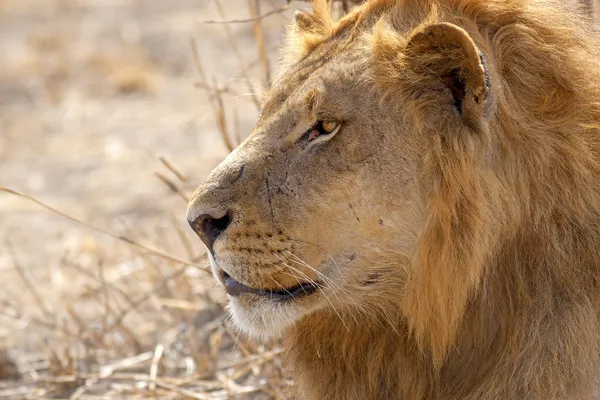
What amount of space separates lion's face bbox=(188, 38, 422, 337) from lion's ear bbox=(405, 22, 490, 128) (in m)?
0.13

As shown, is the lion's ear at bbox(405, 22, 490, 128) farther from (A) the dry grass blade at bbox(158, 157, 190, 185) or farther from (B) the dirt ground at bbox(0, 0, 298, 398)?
(A) the dry grass blade at bbox(158, 157, 190, 185)

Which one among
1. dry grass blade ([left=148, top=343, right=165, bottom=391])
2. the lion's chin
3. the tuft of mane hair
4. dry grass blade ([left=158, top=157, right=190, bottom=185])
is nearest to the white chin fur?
the lion's chin

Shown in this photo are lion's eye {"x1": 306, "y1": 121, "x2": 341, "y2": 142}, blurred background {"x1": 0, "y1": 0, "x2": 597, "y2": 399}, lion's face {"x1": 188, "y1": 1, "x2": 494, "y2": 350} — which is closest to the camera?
lion's face {"x1": 188, "y1": 1, "x2": 494, "y2": 350}

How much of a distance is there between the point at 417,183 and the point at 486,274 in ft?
1.01

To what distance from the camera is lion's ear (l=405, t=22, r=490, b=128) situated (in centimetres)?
249

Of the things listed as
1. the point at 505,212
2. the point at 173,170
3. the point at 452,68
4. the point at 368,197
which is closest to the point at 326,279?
the point at 368,197

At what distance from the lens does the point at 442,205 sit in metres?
2.61

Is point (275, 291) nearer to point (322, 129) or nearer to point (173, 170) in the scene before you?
point (322, 129)

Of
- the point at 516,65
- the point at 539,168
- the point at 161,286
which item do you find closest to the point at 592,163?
the point at 539,168

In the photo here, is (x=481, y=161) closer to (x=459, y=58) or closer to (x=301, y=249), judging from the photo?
(x=459, y=58)

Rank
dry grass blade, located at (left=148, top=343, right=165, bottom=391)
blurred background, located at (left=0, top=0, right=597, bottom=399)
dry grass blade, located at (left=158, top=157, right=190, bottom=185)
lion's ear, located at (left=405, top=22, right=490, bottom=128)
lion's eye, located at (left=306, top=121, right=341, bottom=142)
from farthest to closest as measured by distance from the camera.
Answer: blurred background, located at (left=0, top=0, right=597, bottom=399) < dry grass blade, located at (left=148, top=343, right=165, bottom=391) < dry grass blade, located at (left=158, top=157, right=190, bottom=185) < lion's eye, located at (left=306, top=121, right=341, bottom=142) < lion's ear, located at (left=405, top=22, right=490, bottom=128)

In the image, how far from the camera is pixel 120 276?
5.51m

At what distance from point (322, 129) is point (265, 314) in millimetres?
520

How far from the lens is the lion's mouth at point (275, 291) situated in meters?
2.75
